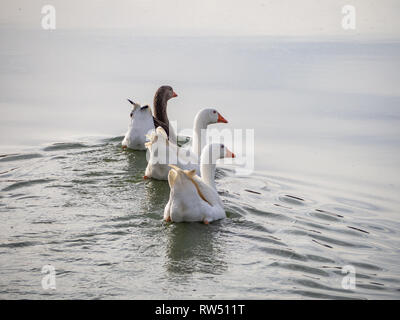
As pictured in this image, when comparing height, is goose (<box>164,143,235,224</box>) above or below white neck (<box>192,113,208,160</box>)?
below

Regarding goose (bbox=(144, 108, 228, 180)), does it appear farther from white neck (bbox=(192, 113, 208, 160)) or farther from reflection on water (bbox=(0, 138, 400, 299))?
white neck (bbox=(192, 113, 208, 160))

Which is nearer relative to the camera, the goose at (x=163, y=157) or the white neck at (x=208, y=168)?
the white neck at (x=208, y=168)

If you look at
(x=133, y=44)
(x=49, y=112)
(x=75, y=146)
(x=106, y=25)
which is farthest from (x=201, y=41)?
(x=75, y=146)

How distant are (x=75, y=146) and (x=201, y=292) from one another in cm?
594

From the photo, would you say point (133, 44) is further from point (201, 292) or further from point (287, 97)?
point (201, 292)

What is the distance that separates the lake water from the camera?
6.30 m

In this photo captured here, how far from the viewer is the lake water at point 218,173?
6.30 metres

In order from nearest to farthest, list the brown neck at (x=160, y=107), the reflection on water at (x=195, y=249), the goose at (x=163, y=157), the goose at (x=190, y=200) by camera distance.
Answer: the reflection on water at (x=195, y=249)
the goose at (x=190, y=200)
the goose at (x=163, y=157)
the brown neck at (x=160, y=107)

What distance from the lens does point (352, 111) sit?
44.5 feet

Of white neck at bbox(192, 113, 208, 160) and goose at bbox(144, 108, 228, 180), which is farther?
white neck at bbox(192, 113, 208, 160)

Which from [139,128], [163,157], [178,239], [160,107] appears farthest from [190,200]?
[160,107]

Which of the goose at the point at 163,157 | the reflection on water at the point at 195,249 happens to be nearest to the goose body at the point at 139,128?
the goose at the point at 163,157

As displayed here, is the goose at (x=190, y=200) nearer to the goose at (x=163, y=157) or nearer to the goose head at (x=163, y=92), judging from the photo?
the goose at (x=163, y=157)

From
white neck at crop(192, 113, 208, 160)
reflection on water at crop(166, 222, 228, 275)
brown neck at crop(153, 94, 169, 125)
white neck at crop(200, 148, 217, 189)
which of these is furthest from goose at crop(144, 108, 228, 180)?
brown neck at crop(153, 94, 169, 125)
